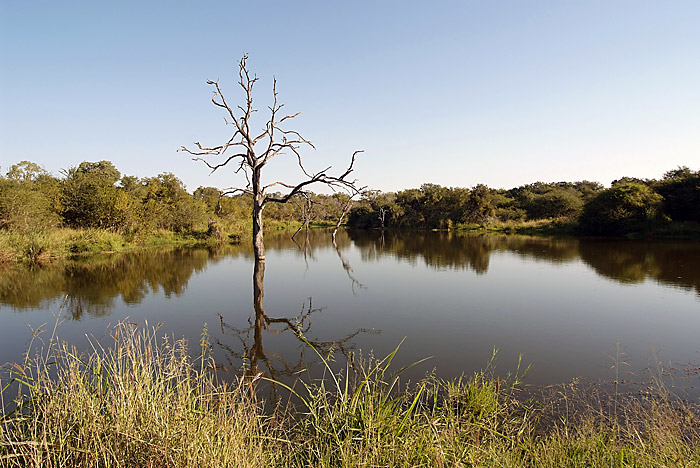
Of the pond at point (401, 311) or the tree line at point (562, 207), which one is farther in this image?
the tree line at point (562, 207)

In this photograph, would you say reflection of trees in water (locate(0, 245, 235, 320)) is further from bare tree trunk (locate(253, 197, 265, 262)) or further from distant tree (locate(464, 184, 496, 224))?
distant tree (locate(464, 184, 496, 224))

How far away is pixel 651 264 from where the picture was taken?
522 inches

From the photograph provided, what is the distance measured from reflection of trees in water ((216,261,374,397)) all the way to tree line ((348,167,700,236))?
203 inches

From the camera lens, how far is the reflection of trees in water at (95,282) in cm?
820

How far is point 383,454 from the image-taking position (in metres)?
2.32

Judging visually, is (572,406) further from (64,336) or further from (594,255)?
(594,255)

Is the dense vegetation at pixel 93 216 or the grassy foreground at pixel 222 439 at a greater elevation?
the dense vegetation at pixel 93 216

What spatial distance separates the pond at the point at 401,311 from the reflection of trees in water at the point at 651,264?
0.08 m

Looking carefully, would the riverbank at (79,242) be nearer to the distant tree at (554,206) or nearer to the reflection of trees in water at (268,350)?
Answer: the reflection of trees in water at (268,350)

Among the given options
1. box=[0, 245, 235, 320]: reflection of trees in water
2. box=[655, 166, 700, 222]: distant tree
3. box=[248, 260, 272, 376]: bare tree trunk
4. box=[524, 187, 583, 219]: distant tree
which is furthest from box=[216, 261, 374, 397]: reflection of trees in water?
box=[524, 187, 583, 219]: distant tree

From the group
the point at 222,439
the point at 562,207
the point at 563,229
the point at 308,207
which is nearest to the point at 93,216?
the point at 308,207

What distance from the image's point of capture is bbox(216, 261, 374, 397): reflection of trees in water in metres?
4.80

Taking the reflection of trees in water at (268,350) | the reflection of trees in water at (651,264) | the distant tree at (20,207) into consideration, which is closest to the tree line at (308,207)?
the distant tree at (20,207)

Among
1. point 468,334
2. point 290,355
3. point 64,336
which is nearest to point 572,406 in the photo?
point 468,334
